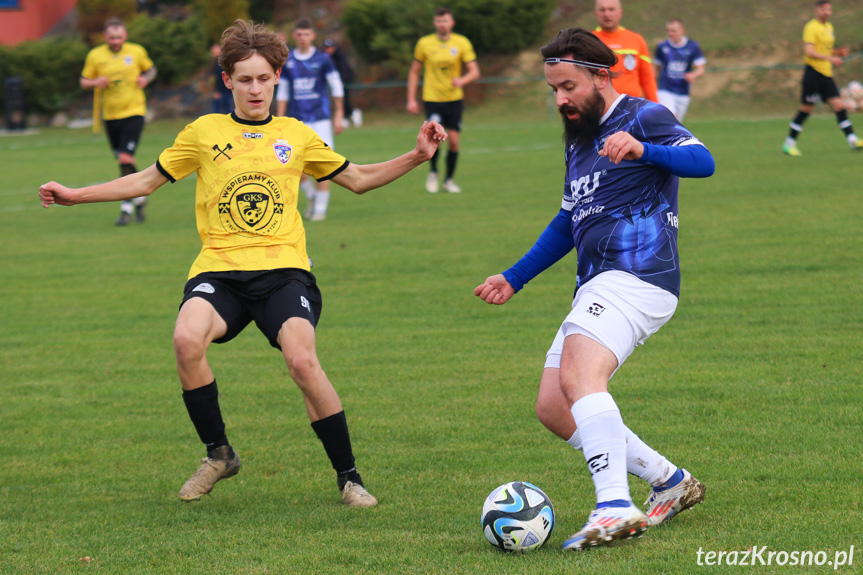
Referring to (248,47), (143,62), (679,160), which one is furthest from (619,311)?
(143,62)

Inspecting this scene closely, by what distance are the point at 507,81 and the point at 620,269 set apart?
1182 inches

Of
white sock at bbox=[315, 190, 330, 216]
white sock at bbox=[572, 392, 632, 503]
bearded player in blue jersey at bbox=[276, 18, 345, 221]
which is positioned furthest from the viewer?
white sock at bbox=[315, 190, 330, 216]

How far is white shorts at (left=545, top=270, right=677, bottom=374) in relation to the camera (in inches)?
148

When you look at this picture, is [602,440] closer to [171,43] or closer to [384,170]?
[384,170]

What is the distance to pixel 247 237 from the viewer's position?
4586mm

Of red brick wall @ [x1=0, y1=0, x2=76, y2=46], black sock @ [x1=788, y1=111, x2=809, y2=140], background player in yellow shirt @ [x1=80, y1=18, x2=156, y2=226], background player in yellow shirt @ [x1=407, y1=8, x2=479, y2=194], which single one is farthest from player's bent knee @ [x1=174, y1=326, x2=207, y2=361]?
red brick wall @ [x1=0, y1=0, x2=76, y2=46]

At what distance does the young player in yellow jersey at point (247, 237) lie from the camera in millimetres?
4441

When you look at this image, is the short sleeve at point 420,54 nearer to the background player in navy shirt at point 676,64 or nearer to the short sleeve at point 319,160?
the background player in navy shirt at point 676,64

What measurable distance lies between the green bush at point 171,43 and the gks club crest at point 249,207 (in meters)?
34.5

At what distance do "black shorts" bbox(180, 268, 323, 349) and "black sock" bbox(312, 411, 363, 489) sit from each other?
41 cm

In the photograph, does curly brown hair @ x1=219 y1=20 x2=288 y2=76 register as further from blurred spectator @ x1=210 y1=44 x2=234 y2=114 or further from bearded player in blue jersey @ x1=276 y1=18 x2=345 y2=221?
blurred spectator @ x1=210 y1=44 x2=234 y2=114

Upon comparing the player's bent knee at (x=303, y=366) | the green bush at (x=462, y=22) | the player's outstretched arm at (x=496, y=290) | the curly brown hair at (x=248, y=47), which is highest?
the curly brown hair at (x=248, y=47)

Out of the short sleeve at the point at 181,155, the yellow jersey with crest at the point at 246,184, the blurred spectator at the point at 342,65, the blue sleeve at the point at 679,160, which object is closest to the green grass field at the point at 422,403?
the yellow jersey with crest at the point at 246,184

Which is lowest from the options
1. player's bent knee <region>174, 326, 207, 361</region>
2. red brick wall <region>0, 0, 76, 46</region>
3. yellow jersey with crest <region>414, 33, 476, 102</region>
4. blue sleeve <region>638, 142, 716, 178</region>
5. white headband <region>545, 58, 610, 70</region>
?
red brick wall <region>0, 0, 76, 46</region>
